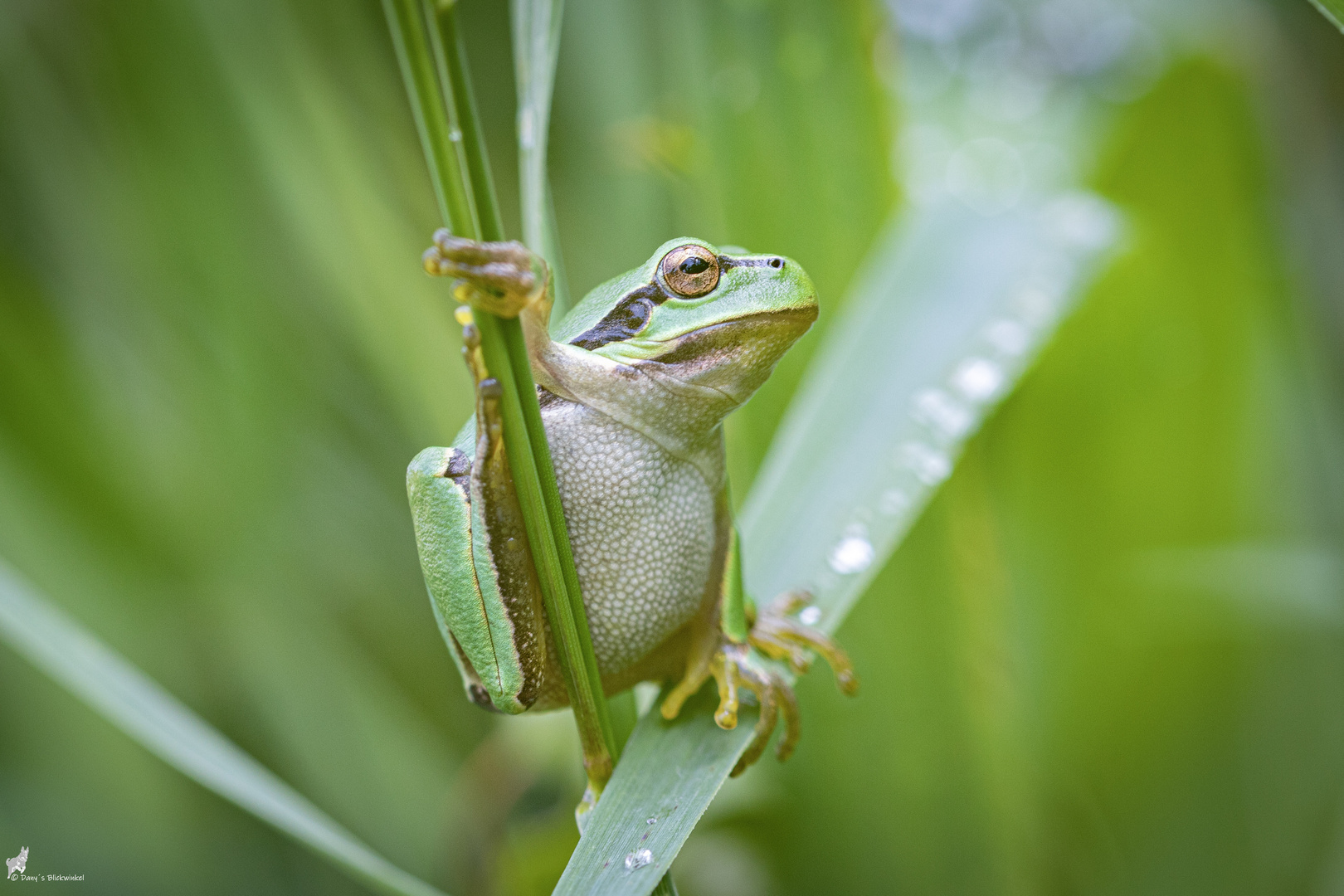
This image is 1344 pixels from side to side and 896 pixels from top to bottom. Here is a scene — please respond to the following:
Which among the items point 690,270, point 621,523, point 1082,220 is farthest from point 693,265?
point 1082,220

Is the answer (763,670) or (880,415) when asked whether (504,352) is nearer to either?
(763,670)

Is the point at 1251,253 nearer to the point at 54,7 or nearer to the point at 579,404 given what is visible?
the point at 579,404

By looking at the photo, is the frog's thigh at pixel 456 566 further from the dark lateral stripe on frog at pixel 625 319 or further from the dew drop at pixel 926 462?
the dew drop at pixel 926 462

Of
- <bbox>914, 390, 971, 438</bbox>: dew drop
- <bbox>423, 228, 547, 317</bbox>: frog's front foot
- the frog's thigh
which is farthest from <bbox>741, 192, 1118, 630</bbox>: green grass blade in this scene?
<bbox>423, 228, 547, 317</bbox>: frog's front foot

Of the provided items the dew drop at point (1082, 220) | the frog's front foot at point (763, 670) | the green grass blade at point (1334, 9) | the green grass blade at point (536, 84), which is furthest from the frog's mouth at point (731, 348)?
the dew drop at point (1082, 220)

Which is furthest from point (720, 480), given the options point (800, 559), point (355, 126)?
point (355, 126)
